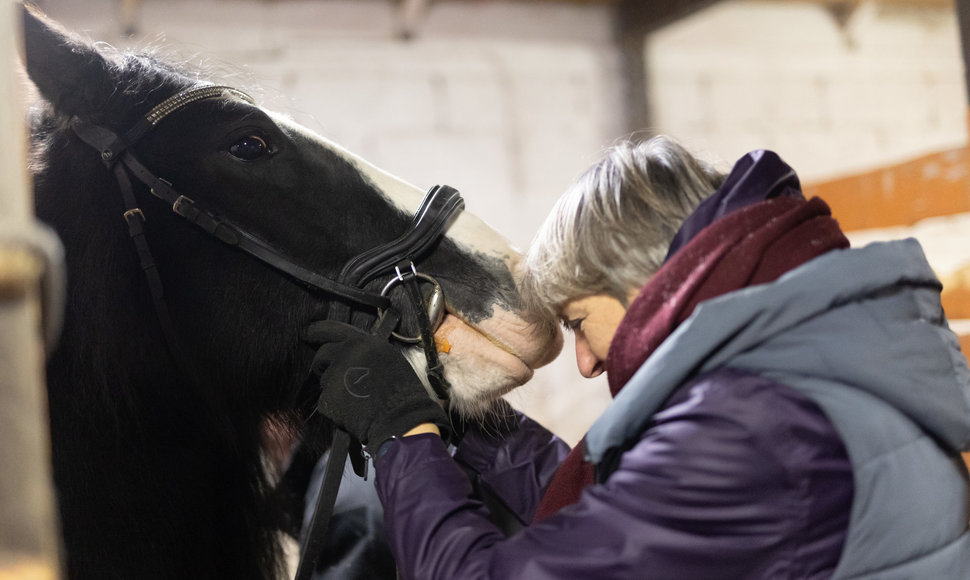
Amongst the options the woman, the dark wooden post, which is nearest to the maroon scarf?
the woman

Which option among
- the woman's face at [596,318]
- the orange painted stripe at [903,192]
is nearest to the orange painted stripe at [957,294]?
the orange painted stripe at [903,192]

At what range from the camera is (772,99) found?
4988 mm

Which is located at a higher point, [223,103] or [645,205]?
[223,103]

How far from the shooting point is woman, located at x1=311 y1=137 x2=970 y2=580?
2.20 ft

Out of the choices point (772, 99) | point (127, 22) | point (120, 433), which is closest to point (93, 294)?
point (120, 433)

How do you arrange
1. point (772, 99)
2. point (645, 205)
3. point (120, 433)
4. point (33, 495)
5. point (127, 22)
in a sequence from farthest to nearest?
point (772, 99) → point (127, 22) → point (120, 433) → point (645, 205) → point (33, 495)

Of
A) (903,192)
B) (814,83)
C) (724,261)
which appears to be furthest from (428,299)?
(814,83)

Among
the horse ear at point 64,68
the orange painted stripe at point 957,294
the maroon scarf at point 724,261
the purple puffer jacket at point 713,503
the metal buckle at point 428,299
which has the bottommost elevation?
the orange painted stripe at point 957,294

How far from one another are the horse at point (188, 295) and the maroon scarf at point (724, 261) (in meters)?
0.35

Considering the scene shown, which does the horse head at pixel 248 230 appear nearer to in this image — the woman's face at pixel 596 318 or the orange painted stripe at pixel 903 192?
the woman's face at pixel 596 318

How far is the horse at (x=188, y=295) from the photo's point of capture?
1044 millimetres

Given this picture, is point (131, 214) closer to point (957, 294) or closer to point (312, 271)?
point (312, 271)

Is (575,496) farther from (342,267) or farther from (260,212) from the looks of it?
(260,212)

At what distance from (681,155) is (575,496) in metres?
0.45
